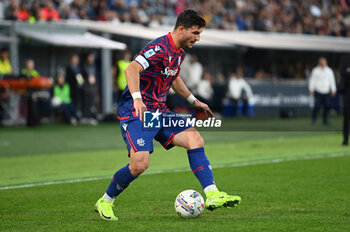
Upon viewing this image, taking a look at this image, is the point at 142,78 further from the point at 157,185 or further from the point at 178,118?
the point at 157,185

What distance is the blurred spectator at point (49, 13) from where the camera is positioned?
77.2 feet

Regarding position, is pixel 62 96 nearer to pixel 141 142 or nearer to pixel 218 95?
pixel 218 95

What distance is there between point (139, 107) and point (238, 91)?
21548 millimetres

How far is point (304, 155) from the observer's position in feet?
42.8

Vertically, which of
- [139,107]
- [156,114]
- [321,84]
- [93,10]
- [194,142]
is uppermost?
[139,107]

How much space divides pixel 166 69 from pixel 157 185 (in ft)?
9.17

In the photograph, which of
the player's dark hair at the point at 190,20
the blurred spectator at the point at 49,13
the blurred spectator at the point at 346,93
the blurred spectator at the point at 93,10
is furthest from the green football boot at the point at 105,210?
the blurred spectator at the point at 93,10

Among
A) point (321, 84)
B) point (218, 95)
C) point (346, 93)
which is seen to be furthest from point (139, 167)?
point (218, 95)

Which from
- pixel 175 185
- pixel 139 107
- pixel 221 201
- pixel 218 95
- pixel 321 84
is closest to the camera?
pixel 139 107

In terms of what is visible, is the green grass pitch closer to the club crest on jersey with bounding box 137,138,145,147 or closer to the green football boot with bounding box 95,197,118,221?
the green football boot with bounding box 95,197,118,221

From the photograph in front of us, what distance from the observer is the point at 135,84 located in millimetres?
6371

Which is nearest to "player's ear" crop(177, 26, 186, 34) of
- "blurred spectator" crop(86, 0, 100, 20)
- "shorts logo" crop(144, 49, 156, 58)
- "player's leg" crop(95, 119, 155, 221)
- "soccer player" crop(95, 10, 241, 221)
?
"soccer player" crop(95, 10, 241, 221)

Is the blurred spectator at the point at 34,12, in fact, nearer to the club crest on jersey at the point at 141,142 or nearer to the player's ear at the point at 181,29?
the player's ear at the point at 181,29

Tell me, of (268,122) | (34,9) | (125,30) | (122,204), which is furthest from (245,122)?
(122,204)
